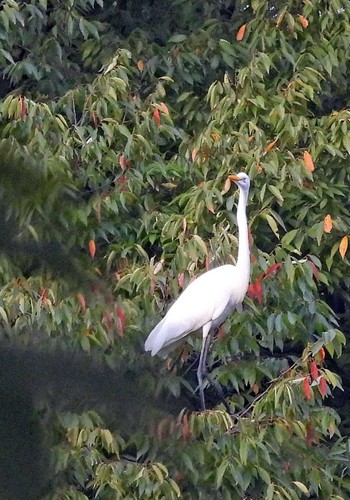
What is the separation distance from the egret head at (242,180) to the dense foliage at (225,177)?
0.09 metres

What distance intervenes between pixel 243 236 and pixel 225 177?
0.84 feet

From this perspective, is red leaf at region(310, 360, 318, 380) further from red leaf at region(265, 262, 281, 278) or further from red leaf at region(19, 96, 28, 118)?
red leaf at region(19, 96, 28, 118)

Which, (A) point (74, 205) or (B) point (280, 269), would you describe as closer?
(A) point (74, 205)

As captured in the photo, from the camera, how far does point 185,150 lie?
3.22 meters

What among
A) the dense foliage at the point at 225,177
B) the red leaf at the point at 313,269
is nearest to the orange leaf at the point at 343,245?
the dense foliage at the point at 225,177

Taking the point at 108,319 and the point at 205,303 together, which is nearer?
the point at 108,319

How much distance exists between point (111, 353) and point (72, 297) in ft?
0.16

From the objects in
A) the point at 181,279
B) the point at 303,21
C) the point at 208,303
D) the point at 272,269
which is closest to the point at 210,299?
the point at 208,303

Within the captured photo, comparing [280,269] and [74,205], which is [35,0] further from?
[74,205]

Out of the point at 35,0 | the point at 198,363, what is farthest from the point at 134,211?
the point at 35,0

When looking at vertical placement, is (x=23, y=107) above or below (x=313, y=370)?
above

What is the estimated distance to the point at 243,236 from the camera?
284 cm

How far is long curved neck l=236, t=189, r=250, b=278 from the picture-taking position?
2795 millimetres

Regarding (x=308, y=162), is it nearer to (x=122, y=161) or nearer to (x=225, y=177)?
(x=225, y=177)
